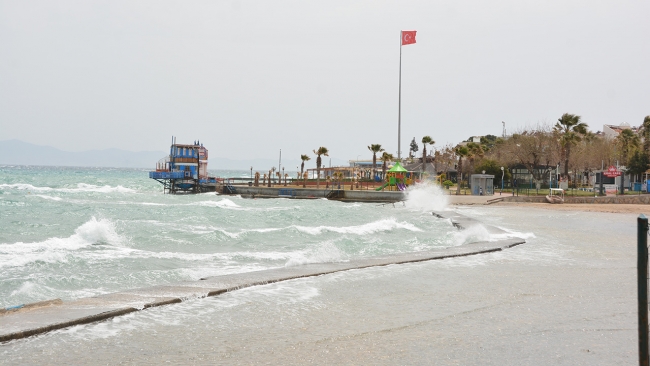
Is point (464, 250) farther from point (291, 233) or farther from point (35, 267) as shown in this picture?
point (35, 267)

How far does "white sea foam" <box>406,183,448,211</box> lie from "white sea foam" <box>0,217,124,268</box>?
78.4 ft

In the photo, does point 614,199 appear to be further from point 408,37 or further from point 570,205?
point 408,37

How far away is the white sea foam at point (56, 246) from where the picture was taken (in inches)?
491

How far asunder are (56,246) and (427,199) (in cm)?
2989

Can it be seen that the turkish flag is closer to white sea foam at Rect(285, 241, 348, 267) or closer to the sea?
the sea

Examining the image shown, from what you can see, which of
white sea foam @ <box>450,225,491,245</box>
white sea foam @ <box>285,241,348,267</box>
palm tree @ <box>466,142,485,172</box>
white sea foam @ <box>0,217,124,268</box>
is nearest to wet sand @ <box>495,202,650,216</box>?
white sea foam @ <box>450,225,491,245</box>

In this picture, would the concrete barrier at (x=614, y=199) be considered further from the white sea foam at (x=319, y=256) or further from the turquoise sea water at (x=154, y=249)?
the white sea foam at (x=319, y=256)

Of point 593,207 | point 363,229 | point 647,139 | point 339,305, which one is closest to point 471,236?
point 363,229

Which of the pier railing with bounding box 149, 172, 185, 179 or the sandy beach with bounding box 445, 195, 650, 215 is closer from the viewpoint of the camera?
the sandy beach with bounding box 445, 195, 650, 215

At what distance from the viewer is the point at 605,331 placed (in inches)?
265

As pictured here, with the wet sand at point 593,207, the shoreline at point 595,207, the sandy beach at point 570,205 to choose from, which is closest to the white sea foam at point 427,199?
the sandy beach at point 570,205

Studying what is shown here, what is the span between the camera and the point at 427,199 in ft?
136

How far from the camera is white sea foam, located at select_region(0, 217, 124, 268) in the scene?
1248 cm

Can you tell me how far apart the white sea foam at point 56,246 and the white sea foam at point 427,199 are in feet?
78.4
